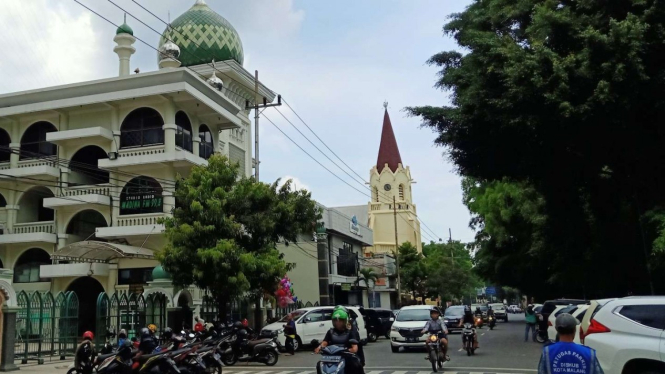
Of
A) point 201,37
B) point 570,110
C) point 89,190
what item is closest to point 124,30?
point 201,37

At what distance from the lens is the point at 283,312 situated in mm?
34875

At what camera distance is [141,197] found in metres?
29.9

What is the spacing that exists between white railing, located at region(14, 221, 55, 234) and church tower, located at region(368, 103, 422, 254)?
2336 inches

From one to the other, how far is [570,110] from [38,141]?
89.9ft

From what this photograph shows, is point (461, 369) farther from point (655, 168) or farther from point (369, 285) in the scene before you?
point (369, 285)

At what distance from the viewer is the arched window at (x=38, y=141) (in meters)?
32.1

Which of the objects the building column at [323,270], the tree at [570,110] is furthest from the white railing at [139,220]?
the building column at [323,270]

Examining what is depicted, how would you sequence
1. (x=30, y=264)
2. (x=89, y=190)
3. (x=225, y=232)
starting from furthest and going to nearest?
(x=30, y=264) → (x=89, y=190) → (x=225, y=232)

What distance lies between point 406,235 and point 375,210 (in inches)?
223

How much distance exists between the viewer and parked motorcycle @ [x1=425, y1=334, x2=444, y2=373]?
14.9 meters

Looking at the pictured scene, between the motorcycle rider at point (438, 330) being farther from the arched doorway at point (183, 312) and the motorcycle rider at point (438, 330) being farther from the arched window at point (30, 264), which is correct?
the arched window at point (30, 264)

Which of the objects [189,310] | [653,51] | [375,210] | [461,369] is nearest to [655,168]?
[653,51]

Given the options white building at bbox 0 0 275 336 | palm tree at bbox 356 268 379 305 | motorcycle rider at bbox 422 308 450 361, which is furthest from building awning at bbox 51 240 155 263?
palm tree at bbox 356 268 379 305

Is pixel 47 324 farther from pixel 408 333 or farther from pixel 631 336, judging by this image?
pixel 631 336
